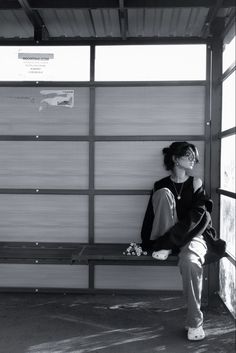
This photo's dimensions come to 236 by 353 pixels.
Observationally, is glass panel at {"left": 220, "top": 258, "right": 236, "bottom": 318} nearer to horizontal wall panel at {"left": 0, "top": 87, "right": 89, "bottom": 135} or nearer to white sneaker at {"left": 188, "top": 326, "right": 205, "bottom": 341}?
white sneaker at {"left": 188, "top": 326, "right": 205, "bottom": 341}

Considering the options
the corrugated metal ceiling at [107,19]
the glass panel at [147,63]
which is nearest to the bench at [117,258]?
the glass panel at [147,63]

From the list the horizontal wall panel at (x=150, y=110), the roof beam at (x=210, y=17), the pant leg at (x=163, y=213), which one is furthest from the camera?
the horizontal wall panel at (x=150, y=110)

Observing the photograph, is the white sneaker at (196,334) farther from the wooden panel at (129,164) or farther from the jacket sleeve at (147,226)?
the wooden panel at (129,164)

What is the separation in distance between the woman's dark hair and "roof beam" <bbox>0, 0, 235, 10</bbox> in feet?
4.71

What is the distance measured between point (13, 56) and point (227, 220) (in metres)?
3.22

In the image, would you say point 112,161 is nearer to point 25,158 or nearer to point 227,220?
point 25,158

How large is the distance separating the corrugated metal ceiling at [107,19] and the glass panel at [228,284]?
105 inches

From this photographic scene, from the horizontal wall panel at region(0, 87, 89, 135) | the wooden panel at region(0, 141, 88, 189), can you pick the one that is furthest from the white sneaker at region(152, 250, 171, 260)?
the horizontal wall panel at region(0, 87, 89, 135)

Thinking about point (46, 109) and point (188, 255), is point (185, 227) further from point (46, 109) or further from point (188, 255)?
point (46, 109)

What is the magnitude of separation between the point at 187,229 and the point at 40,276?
207cm

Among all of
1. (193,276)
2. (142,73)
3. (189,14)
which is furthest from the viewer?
(142,73)

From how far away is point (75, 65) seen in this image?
541 cm

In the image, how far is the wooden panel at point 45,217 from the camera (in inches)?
215

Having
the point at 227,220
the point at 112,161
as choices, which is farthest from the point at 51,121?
the point at 227,220
